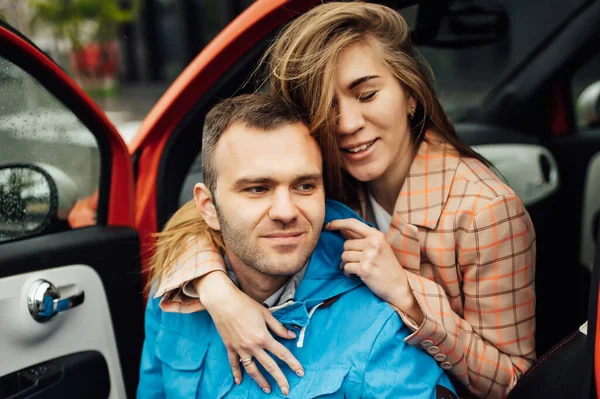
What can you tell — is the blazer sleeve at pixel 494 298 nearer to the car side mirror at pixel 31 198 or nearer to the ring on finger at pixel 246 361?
the ring on finger at pixel 246 361

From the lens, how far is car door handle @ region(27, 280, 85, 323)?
5.72 ft

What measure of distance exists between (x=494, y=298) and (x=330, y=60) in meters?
0.78

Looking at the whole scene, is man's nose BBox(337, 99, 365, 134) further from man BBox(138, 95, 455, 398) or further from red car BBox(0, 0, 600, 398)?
red car BBox(0, 0, 600, 398)

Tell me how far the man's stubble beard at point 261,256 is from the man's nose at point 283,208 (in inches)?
3.7

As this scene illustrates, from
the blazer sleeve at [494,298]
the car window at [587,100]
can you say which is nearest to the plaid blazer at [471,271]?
the blazer sleeve at [494,298]

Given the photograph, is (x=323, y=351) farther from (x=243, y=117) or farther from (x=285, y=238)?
(x=243, y=117)

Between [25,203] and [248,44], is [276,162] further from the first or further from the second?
[25,203]

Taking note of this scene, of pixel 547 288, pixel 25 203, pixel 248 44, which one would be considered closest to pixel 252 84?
pixel 248 44

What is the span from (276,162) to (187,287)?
1.47ft

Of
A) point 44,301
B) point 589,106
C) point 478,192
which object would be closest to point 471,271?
point 478,192

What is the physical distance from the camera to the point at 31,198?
6.14 ft

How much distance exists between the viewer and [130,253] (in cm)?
209

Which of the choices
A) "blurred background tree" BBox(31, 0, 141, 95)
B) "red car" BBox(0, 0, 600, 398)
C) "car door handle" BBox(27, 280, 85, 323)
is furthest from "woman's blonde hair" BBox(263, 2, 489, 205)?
"blurred background tree" BBox(31, 0, 141, 95)

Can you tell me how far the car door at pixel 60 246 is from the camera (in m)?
1.75
